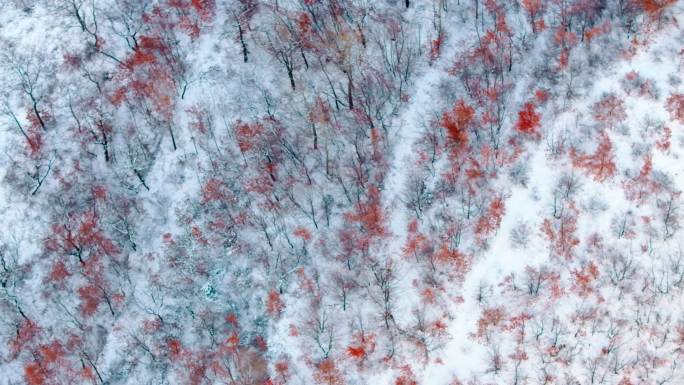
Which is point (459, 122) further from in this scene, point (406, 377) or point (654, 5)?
point (406, 377)

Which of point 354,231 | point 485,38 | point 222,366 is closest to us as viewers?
point 222,366

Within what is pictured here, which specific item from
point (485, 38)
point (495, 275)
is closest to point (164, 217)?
point (495, 275)

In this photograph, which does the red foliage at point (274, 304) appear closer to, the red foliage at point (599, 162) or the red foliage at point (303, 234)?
the red foliage at point (303, 234)

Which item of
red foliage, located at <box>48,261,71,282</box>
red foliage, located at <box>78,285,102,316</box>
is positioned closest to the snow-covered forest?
red foliage, located at <box>78,285,102,316</box>

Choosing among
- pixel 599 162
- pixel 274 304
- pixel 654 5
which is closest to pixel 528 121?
pixel 599 162

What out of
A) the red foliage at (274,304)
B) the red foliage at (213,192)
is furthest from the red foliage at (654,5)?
the red foliage at (274,304)

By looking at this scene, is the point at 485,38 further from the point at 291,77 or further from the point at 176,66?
the point at 176,66

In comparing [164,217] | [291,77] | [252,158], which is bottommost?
[164,217]
